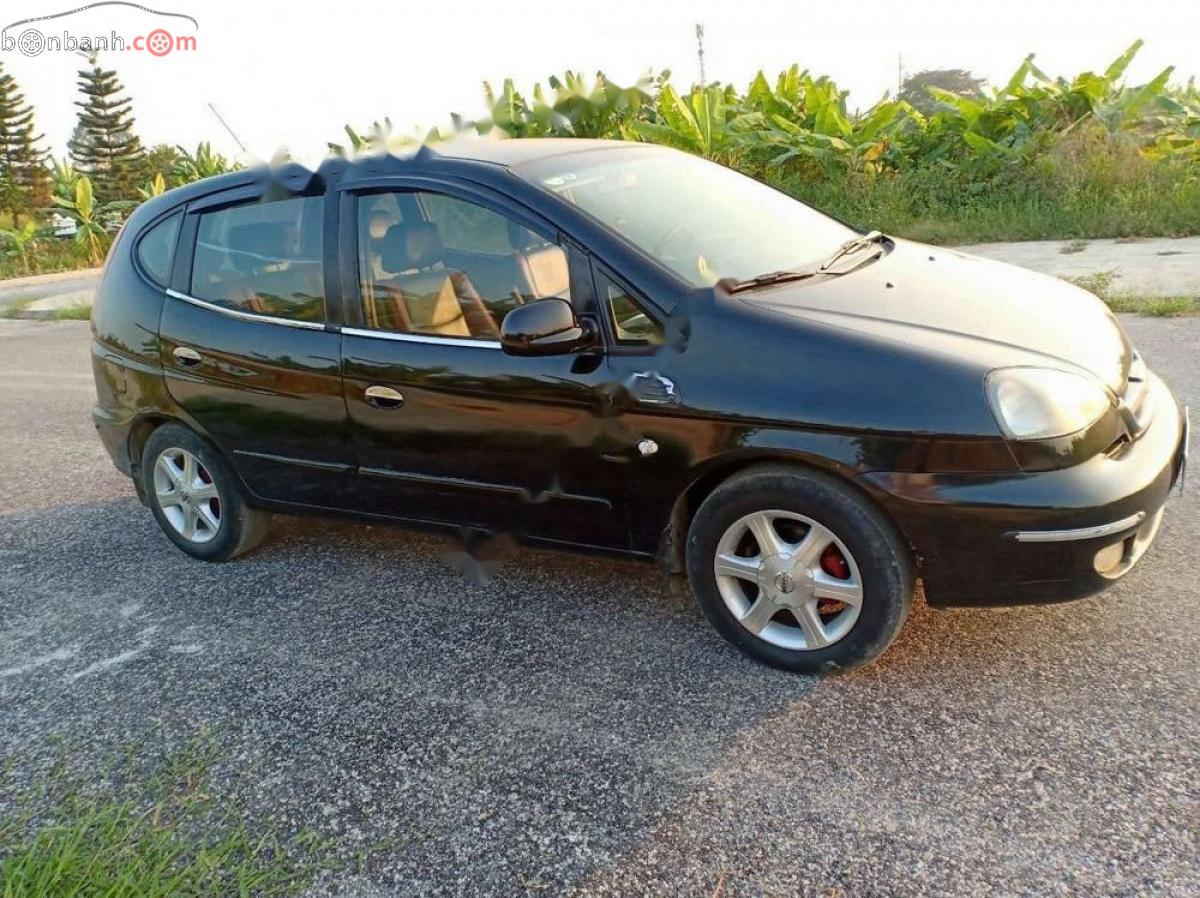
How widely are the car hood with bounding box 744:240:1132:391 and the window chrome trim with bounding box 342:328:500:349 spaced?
36.4 inches

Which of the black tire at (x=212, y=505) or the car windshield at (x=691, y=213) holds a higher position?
the car windshield at (x=691, y=213)

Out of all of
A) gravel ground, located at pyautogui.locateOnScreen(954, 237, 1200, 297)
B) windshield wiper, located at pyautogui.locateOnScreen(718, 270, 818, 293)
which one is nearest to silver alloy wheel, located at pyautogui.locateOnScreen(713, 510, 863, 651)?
windshield wiper, located at pyautogui.locateOnScreen(718, 270, 818, 293)

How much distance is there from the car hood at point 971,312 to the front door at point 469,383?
72 centimetres

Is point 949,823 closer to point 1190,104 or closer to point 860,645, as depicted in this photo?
point 860,645

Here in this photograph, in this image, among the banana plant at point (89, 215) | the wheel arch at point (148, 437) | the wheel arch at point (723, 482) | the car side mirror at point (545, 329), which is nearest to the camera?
the wheel arch at point (723, 482)

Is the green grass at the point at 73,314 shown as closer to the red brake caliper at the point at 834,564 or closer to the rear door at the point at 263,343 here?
the rear door at the point at 263,343

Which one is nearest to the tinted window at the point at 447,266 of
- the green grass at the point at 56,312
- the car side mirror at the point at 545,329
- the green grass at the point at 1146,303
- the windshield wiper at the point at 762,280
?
the car side mirror at the point at 545,329

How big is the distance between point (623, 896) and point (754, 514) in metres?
1.22

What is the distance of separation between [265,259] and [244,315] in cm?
24

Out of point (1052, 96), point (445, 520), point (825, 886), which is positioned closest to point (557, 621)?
point (445, 520)

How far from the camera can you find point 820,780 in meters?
2.79

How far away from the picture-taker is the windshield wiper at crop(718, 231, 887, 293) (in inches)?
136

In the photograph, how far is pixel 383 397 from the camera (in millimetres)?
3836

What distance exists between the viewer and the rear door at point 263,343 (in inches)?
158
